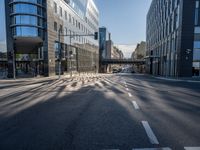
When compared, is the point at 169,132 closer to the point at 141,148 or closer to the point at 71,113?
the point at 141,148

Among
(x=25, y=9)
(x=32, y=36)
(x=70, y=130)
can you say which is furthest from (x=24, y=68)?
(x=70, y=130)

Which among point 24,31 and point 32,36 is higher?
point 24,31

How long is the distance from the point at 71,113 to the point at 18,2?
32192mm

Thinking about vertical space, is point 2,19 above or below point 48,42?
above

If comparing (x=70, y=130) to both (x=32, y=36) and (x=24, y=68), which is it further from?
(x=24, y=68)

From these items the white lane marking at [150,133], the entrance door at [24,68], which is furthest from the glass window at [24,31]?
the white lane marking at [150,133]

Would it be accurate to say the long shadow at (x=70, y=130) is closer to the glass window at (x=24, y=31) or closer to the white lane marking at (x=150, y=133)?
the white lane marking at (x=150, y=133)

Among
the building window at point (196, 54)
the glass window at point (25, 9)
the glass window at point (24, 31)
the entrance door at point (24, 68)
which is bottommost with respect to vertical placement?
the entrance door at point (24, 68)

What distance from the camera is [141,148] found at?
4.12 metres

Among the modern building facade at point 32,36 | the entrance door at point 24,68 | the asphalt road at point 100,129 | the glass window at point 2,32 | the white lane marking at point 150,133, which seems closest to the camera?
the asphalt road at point 100,129

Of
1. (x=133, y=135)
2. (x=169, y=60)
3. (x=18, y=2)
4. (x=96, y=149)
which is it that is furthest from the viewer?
(x=169, y=60)

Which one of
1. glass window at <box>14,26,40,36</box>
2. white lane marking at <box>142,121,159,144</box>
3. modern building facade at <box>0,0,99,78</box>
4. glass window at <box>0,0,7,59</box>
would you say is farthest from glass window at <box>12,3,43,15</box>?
white lane marking at <box>142,121,159,144</box>

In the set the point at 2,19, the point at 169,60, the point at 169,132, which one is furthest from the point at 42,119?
the point at 169,60

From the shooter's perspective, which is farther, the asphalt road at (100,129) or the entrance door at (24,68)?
the entrance door at (24,68)
